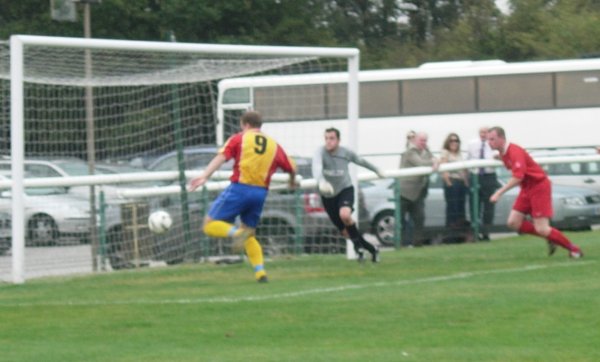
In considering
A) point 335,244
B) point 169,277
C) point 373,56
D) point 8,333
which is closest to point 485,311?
point 8,333

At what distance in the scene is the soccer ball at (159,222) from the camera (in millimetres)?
18672

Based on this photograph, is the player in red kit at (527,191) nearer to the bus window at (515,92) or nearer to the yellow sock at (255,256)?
the yellow sock at (255,256)

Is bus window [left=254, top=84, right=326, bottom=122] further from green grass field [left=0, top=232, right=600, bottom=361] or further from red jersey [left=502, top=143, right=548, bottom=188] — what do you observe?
green grass field [left=0, top=232, right=600, bottom=361]

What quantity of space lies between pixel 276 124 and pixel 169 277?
5.21m

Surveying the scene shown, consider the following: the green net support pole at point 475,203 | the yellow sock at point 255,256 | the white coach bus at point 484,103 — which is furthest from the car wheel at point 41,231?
the white coach bus at point 484,103

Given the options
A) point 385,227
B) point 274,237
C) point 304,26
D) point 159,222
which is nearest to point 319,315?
point 159,222

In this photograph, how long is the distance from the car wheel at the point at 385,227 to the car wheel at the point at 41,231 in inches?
230

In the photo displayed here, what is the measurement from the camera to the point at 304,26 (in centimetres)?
5700

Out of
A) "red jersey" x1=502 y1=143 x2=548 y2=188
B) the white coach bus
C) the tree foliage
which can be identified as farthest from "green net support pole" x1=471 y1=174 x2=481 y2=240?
the tree foliage

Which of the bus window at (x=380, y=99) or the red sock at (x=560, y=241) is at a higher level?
the bus window at (x=380, y=99)

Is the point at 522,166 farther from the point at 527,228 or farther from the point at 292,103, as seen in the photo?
the point at 292,103

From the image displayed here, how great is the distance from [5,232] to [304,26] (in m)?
39.7

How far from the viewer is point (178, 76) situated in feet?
63.6

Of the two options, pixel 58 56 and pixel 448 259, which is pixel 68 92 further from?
pixel 448 259
